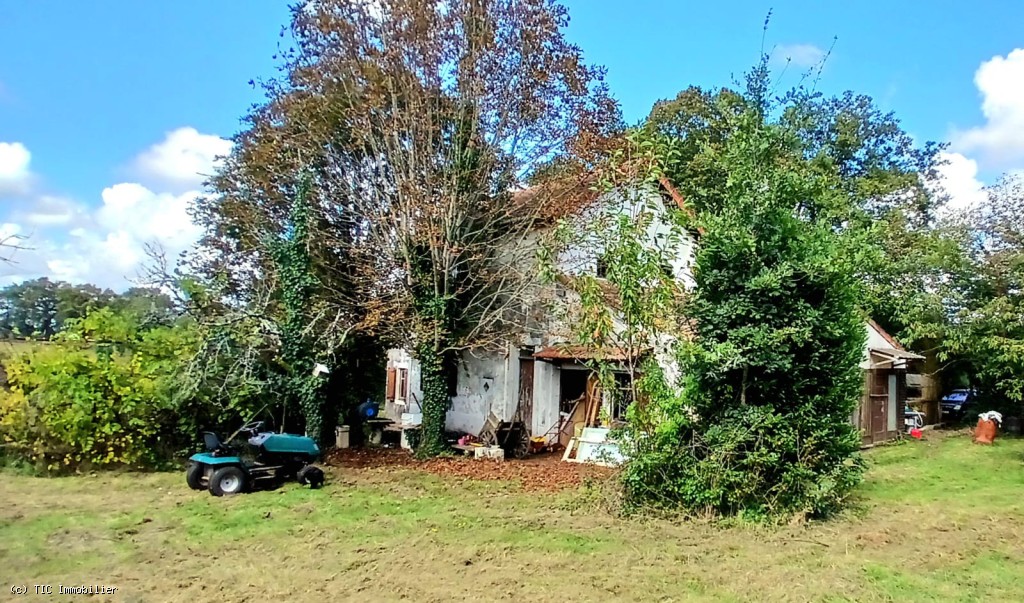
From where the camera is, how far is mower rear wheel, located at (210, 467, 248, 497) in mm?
8680

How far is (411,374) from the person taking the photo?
18.7m

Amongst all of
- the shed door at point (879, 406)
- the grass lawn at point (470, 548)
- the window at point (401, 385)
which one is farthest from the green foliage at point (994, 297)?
the window at point (401, 385)

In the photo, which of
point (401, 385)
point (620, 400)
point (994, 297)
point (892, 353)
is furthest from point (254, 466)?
point (994, 297)

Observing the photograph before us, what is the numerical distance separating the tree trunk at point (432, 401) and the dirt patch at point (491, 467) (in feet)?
1.37

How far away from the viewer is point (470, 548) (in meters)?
6.30

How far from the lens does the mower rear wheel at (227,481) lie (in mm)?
8680

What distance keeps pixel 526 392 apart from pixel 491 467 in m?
3.38

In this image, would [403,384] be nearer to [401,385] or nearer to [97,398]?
[401,385]

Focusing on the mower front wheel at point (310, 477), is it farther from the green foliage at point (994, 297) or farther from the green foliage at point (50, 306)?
the green foliage at point (994, 297)

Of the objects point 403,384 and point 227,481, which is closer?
point 227,481

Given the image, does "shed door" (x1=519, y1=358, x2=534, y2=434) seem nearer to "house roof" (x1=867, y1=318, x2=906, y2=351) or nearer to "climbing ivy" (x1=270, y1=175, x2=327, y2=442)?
"climbing ivy" (x1=270, y1=175, x2=327, y2=442)

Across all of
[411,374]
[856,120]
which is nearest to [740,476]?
[411,374]

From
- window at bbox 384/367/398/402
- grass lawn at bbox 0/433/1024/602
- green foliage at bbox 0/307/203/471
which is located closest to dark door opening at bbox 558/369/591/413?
grass lawn at bbox 0/433/1024/602

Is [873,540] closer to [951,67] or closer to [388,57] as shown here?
[951,67]
